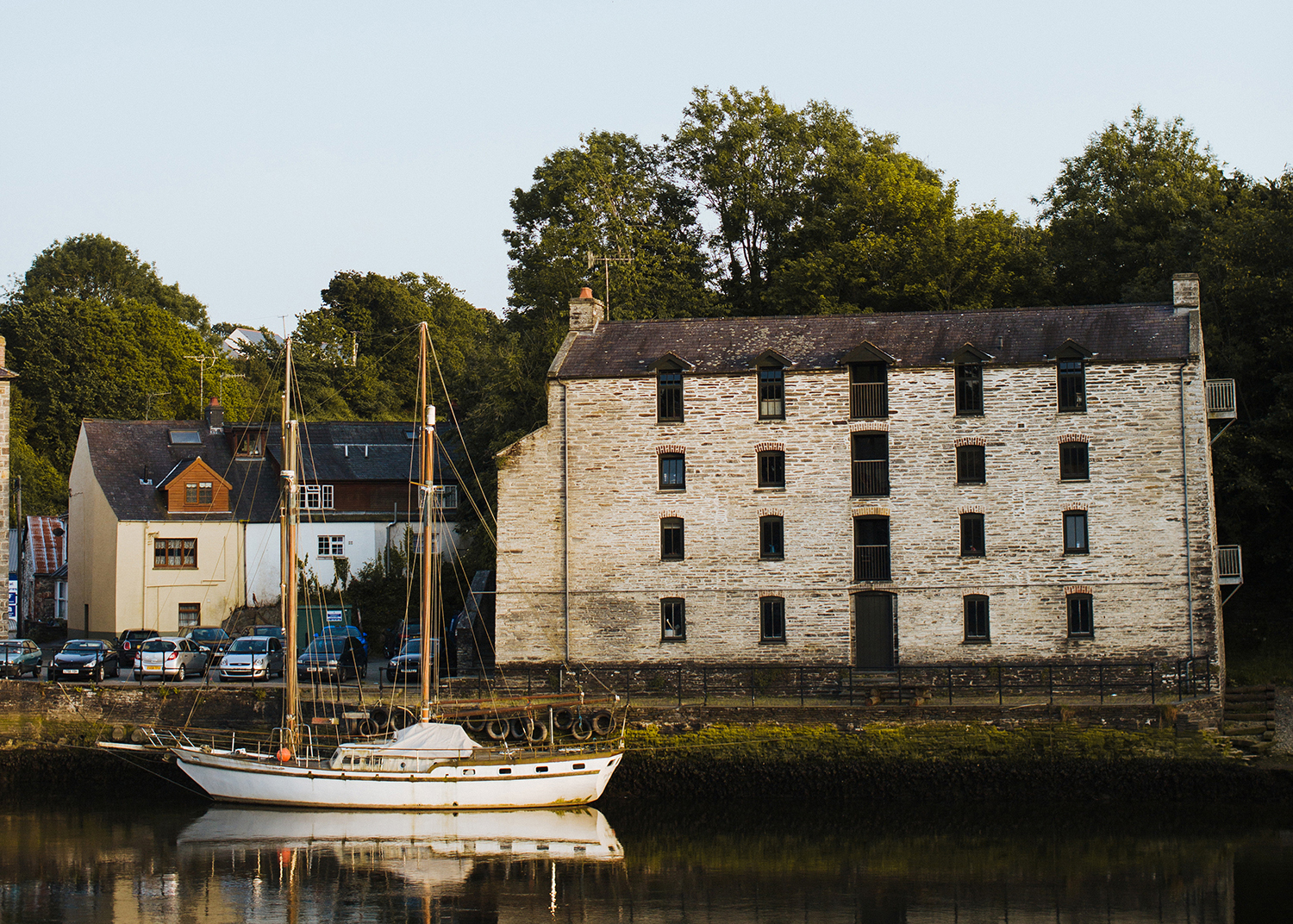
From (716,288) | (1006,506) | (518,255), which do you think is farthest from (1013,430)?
(518,255)

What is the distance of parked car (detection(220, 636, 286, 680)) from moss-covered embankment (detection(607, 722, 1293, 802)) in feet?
37.1

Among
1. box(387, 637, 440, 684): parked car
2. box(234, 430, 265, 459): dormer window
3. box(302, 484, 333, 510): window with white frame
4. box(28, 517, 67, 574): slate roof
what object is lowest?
box(387, 637, 440, 684): parked car

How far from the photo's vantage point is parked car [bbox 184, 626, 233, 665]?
39875 millimetres

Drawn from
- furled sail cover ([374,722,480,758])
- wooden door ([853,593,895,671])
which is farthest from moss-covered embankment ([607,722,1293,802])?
wooden door ([853,593,895,671])

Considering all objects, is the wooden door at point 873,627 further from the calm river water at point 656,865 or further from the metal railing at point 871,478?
the calm river water at point 656,865

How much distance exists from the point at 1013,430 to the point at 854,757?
10349mm

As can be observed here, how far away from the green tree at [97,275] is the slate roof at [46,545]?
31464 mm

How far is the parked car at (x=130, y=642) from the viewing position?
39.9 metres

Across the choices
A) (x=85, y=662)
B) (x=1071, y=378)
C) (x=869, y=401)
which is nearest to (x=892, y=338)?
(x=869, y=401)

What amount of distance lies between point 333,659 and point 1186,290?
25707mm

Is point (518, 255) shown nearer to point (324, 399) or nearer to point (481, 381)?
point (481, 381)

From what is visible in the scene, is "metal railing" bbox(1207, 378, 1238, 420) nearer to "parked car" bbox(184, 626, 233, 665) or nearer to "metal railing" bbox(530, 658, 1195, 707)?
"metal railing" bbox(530, 658, 1195, 707)

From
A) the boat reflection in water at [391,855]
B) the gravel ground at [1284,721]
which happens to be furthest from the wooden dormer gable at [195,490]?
the gravel ground at [1284,721]

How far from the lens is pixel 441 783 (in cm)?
3012
